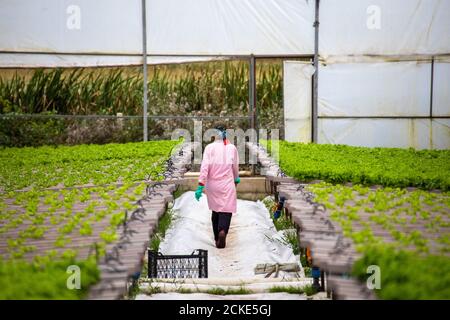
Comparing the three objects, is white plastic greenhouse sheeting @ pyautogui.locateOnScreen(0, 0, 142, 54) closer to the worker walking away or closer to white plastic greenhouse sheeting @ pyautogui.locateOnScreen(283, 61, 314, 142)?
white plastic greenhouse sheeting @ pyautogui.locateOnScreen(283, 61, 314, 142)

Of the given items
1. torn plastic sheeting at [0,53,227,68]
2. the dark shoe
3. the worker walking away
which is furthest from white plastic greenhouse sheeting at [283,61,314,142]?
the dark shoe

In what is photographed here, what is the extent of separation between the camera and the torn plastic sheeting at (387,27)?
1566cm

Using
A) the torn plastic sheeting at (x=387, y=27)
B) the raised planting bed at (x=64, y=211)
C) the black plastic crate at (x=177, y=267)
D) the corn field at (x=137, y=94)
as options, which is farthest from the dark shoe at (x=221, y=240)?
the torn plastic sheeting at (x=387, y=27)

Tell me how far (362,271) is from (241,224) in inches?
276

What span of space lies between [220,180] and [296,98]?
681 centimetres

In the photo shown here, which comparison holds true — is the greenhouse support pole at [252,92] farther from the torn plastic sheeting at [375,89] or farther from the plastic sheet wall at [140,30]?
the torn plastic sheeting at [375,89]

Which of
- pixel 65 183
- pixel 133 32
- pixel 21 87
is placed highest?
pixel 133 32

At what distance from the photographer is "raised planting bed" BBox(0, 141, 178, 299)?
3.86 m

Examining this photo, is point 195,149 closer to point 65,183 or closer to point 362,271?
point 65,183

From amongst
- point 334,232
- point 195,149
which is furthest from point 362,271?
point 195,149

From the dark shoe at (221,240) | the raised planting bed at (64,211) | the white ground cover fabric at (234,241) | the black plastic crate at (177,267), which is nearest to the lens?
the raised planting bed at (64,211)

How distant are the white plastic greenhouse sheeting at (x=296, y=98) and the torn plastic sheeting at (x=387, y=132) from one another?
434 millimetres

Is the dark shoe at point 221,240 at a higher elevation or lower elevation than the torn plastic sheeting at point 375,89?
lower

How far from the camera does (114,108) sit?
15812 mm
